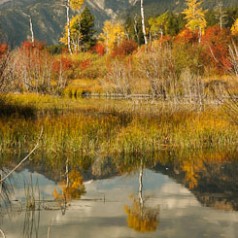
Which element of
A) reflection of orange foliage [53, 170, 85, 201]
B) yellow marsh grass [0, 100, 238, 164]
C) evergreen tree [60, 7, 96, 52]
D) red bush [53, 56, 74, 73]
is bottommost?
reflection of orange foliage [53, 170, 85, 201]

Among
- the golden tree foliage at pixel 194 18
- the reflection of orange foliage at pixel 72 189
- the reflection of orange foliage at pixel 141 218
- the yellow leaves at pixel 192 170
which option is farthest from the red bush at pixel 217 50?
the reflection of orange foliage at pixel 141 218

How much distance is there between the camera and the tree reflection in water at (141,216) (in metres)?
Answer: 6.21

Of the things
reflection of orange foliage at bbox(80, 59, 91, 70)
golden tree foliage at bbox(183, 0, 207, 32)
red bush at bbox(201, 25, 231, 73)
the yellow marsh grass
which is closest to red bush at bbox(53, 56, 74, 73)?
reflection of orange foliage at bbox(80, 59, 91, 70)

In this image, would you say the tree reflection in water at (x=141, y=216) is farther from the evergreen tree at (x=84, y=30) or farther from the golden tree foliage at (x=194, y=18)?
the golden tree foliage at (x=194, y=18)

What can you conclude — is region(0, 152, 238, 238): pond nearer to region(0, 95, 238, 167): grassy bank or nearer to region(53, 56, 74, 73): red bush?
region(0, 95, 238, 167): grassy bank

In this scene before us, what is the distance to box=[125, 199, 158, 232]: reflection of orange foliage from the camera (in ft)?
20.3

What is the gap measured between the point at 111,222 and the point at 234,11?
6713 centimetres

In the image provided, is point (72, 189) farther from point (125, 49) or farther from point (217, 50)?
point (125, 49)

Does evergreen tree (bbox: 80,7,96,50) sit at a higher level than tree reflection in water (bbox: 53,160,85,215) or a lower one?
higher

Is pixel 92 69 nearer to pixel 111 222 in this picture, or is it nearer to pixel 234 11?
pixel 111 222

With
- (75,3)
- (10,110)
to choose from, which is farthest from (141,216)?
(75,3)

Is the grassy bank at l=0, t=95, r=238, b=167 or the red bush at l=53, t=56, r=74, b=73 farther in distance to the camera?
the red bush at l=53, t=56, r=74, b=73

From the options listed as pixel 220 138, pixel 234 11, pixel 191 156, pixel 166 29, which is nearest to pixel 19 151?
pixel 191 156

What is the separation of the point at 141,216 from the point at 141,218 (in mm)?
86
